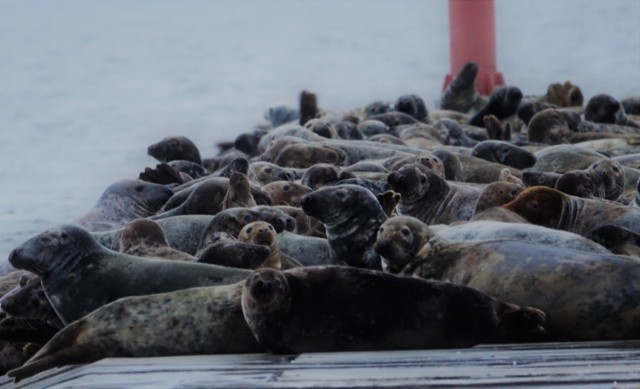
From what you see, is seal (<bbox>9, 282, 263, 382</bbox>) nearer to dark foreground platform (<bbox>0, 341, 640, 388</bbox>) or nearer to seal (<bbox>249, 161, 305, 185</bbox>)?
dark foreground platform (<bbox>0, 341, 640, 388</bbox>)

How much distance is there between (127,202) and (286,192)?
1.48 m

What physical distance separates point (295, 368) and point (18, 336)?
164 cm

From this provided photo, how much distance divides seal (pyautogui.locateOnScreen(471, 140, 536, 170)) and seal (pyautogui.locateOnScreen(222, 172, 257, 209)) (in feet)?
10.2

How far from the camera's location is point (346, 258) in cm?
549

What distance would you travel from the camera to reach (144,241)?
578cm

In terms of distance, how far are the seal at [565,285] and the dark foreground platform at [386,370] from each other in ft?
0.33

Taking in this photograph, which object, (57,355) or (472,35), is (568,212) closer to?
(57,355)

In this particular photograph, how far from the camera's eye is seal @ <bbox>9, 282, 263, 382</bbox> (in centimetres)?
415

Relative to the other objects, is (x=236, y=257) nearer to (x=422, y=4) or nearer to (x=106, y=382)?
(x=106, y=382)

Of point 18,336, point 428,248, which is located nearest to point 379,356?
point 428,248

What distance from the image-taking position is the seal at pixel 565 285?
395cm

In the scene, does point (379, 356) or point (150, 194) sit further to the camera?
point (150, 194)

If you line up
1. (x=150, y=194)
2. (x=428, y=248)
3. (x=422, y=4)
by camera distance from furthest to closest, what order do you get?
(x=422, y=4) → (x=150, y=194) → (x=428, y=248)

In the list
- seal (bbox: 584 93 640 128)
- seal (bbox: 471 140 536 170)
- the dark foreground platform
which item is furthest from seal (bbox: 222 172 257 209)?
seal (bbox: 584 93 640 128)
